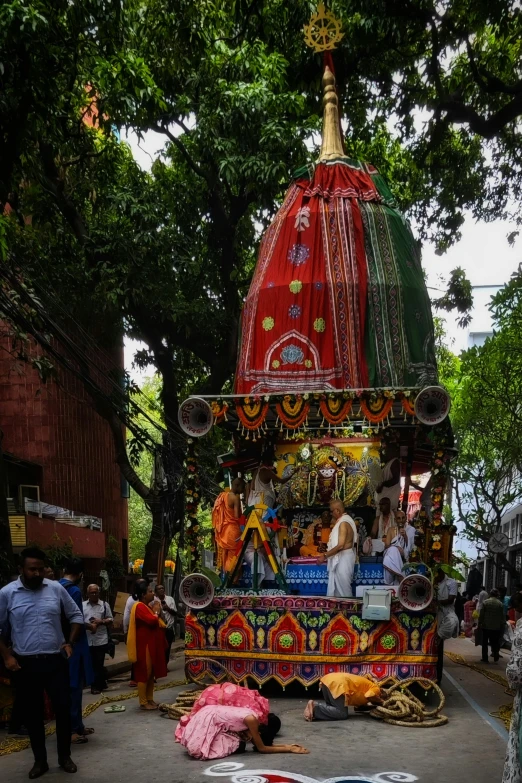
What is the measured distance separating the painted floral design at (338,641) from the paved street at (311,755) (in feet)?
2.92

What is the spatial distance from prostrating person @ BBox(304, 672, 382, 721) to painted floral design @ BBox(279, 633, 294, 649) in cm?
83

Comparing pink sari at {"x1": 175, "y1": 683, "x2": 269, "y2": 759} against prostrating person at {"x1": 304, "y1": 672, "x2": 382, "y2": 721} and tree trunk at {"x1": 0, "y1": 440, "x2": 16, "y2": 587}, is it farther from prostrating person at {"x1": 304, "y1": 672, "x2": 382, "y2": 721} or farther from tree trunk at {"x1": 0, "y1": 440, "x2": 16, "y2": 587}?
tree trunk at {"x1": 0, "y1": 440, "x2": 16, "y2": 587}

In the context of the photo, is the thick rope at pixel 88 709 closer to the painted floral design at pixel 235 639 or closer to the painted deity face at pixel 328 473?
the painted floral design at pixel 235 639

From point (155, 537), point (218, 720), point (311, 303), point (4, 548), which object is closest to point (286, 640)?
point (218, 720)

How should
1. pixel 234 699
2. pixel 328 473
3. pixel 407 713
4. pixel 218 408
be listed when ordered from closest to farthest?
pixel 234 699, pixel 407 713, pixel 218 408, pixel 328 473

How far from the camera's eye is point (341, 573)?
40.6ft

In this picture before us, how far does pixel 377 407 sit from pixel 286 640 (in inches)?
125

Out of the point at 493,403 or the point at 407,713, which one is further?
the point at 493,403

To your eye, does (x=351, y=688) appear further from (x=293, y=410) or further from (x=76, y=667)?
(x=293, y=410)

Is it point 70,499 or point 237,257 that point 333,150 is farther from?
point 70,499

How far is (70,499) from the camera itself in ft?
75.0

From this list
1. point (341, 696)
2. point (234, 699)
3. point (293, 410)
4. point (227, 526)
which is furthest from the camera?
point (227, 526)

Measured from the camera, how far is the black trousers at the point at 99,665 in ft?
41.8

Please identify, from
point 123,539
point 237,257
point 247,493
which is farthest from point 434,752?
point 123,539
